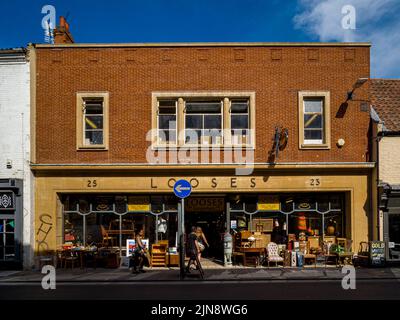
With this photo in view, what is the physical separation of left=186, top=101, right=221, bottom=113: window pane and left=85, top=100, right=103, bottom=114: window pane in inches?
132

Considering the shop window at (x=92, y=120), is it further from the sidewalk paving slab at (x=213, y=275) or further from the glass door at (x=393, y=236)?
the glass door at (x=393, y=236)

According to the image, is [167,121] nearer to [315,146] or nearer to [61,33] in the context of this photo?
[315,146]

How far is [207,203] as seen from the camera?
18.4 meters

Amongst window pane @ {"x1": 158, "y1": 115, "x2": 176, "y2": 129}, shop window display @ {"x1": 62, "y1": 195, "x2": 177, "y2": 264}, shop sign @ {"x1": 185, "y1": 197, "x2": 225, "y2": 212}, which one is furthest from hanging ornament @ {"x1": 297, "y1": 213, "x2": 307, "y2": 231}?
window pane @ {"x1": 158, "y1": 115, "x2": 176, "y2": 129}

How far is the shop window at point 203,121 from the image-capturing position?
18.0 meters

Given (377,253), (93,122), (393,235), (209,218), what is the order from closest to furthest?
1. (377,253)
2. (393,235)
3. (93,122)
4. (209,218)

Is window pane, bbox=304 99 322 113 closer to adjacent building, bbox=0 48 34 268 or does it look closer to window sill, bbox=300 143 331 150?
window sill, bbox=300 143 331 150

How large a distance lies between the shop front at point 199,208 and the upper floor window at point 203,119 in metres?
1.34

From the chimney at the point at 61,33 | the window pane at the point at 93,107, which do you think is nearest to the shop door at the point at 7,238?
the window pane at the point at 93,107

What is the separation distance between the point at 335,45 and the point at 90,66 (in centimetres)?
934

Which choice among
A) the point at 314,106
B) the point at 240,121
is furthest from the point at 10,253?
the point at 314,106

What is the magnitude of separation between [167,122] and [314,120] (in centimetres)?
560

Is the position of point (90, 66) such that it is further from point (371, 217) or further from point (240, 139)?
point (371, 217)
